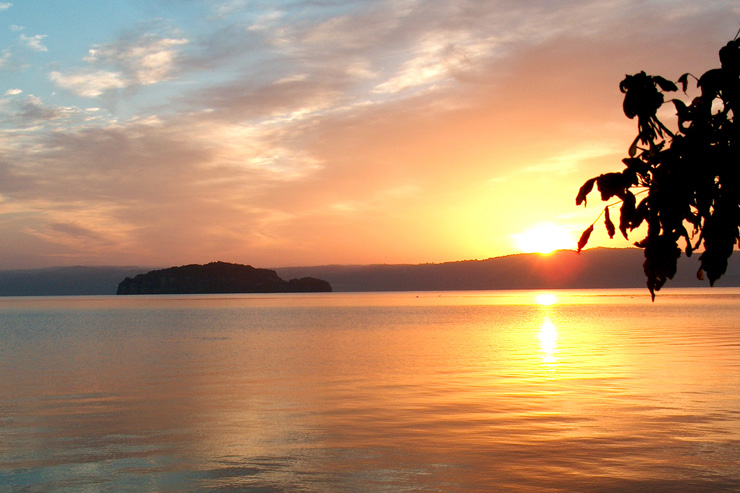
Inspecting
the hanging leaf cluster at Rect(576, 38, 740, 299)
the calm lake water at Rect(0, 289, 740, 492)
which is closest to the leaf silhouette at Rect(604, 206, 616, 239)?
the hanging leaf cluster at Rect(576, 38, 740, 299)

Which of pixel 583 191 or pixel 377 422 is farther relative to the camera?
pixel 377 422

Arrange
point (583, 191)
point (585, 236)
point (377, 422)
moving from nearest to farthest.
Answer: point (583, 191)
point (585, 236)
point (377, 422)

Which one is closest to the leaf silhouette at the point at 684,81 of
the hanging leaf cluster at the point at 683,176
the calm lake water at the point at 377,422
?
the hanging leaf cluster at the point at 683,176

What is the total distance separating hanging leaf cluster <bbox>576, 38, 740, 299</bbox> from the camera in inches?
141

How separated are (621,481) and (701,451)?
8.58 feet

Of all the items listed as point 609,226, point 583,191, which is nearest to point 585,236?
point 609,226

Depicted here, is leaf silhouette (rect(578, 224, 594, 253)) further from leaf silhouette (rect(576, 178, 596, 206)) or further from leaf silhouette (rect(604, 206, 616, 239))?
leaf silhouette (rect(576, 178, 596, 206))

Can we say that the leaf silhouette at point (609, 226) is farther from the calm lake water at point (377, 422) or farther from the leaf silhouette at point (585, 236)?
the calm lake water at point (377, 422)

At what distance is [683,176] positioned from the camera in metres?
3.68

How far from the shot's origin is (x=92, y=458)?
40.5 feet

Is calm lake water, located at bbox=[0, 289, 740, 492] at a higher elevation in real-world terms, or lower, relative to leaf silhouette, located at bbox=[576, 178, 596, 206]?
lower

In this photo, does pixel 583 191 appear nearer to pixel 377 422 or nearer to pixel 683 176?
pixel 683 176

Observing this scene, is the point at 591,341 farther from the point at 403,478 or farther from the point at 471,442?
the point at 403,478

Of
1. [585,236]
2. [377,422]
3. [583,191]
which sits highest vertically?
[583,191]
